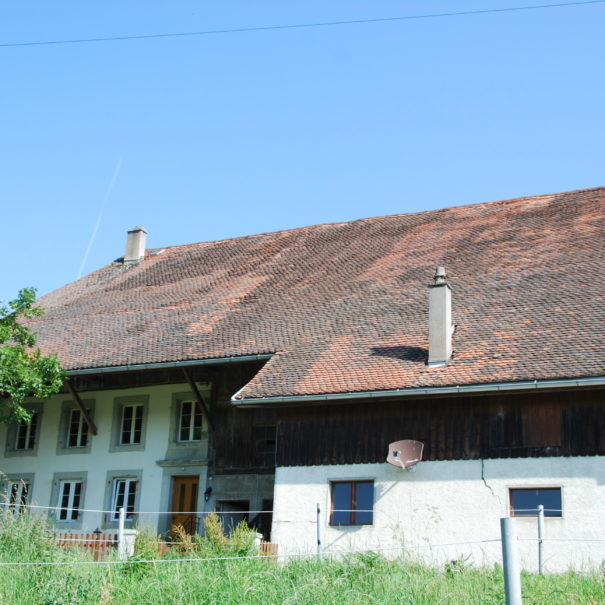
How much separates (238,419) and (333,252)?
22.7 ft

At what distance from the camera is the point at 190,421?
849 inches

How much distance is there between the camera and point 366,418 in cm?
1717

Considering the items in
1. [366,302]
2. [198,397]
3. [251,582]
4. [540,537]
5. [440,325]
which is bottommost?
[251,582]

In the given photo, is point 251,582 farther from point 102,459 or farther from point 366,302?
point 102,459

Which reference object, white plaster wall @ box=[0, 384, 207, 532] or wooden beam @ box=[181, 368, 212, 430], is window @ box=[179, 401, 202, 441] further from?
wooden beam @ box=[181, 368, 212, 430]

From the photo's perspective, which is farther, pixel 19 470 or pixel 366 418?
pixel 19 470

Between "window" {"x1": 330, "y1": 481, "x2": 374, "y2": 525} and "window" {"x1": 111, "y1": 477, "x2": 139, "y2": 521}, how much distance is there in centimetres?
629

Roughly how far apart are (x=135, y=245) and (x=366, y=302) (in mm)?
12435

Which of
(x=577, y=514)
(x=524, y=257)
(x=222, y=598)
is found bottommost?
(x=222, y=598)

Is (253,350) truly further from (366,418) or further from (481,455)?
(481,455)

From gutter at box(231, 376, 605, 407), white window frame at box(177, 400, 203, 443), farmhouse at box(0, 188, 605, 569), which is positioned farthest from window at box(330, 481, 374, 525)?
white window frame at box(177, 400, 203, 443)

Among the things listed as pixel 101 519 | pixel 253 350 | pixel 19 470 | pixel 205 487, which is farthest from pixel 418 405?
pixel 19 470

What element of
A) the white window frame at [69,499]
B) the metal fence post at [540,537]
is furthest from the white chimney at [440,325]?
the white window frame at [69,499]

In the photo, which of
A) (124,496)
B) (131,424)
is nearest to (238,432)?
(131,424)
